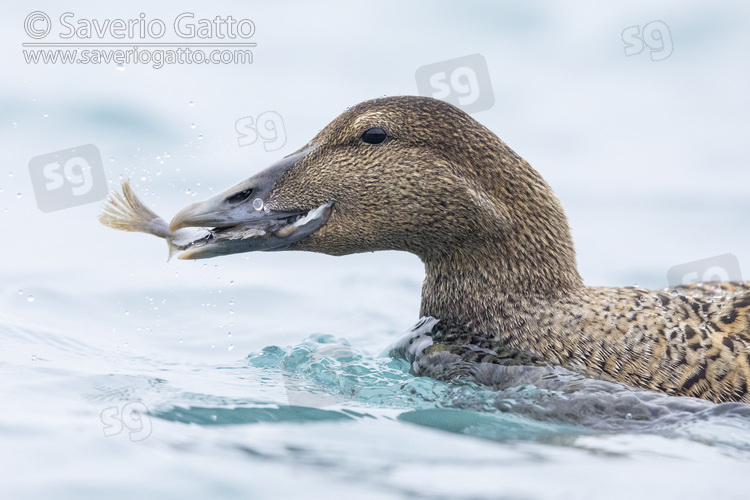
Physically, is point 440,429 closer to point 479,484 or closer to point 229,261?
point 479,484

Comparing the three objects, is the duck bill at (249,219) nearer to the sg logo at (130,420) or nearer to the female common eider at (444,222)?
the female common eider at (444,222)

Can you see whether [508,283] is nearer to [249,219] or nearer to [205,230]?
[249,219]

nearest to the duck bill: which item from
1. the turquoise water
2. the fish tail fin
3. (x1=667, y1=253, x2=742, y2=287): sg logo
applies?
the fish tail fin

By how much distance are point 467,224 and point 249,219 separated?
110cm

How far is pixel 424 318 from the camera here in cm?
566

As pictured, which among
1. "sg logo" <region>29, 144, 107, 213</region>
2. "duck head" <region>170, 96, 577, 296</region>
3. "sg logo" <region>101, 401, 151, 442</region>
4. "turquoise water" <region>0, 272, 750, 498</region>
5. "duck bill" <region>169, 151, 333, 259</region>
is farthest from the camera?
"sg logo" <region>29, 144, 107, 213</region>

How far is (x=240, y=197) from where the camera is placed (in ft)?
17.0

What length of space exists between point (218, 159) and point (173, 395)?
4499mm

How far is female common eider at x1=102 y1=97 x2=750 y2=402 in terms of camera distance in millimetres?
5121

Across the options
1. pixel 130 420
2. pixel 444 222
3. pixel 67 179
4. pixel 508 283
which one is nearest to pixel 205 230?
pixel 130 420

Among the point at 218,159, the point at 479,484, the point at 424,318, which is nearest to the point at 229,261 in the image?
the point at 218,159

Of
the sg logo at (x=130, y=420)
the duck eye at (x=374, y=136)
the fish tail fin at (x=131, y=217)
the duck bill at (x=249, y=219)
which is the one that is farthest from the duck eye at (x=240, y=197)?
the sg logo at (x=130, y=420)

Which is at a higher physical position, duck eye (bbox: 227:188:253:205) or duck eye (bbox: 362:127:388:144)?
duck eye (bbox: 362:127:388:144)

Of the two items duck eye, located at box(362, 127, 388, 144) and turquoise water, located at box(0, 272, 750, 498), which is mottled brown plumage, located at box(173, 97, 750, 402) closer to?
duck eye, located at box(362, 127, 388, 144)
